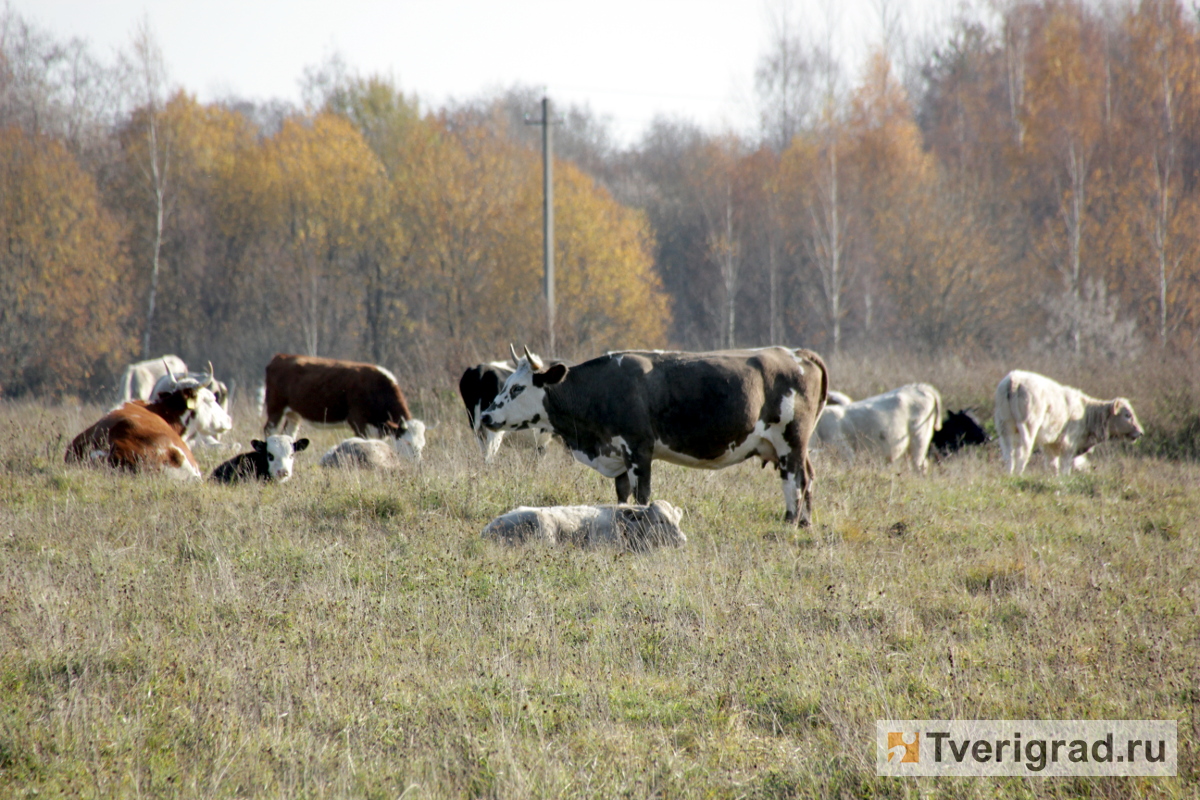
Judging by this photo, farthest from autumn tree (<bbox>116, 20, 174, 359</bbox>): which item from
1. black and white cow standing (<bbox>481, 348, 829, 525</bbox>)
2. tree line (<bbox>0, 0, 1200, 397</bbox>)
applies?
black and white cow standing (<bbox>481, 348, 829, 525</bbox>)

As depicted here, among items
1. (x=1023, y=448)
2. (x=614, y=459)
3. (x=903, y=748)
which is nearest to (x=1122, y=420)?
(x=1023, y=448)

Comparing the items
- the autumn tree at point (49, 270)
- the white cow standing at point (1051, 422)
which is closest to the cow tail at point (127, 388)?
the white cow standing at point (1051, 422)

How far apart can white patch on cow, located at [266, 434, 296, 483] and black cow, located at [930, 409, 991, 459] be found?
11.6 meters

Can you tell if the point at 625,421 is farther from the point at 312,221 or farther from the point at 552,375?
the point at 312,221

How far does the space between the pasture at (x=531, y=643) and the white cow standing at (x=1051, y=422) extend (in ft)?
19.0

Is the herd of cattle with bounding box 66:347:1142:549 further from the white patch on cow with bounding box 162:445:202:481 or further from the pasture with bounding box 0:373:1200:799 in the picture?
the pasture with bounding box 0:373:1200:799

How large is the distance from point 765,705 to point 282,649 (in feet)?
9.12

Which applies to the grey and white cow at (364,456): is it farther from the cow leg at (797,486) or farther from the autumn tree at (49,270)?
the autumn tree at (49,270)

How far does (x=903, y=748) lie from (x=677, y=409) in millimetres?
4512

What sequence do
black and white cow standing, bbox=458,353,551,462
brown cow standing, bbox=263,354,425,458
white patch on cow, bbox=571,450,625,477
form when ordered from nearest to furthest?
1. white patch on cow, bbox=571,450,625,477
2. black and white cow standing, bbox=458,353,551,462
3. brown cow standing, bbox=263,354,425,458

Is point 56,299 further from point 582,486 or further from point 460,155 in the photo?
point 582,486

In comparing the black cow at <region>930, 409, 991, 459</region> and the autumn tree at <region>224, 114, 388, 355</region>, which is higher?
the autumn tree at <region>224, 114, 388, 355</region>

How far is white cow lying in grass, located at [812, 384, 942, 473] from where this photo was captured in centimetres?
1494

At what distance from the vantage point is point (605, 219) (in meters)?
38.3
